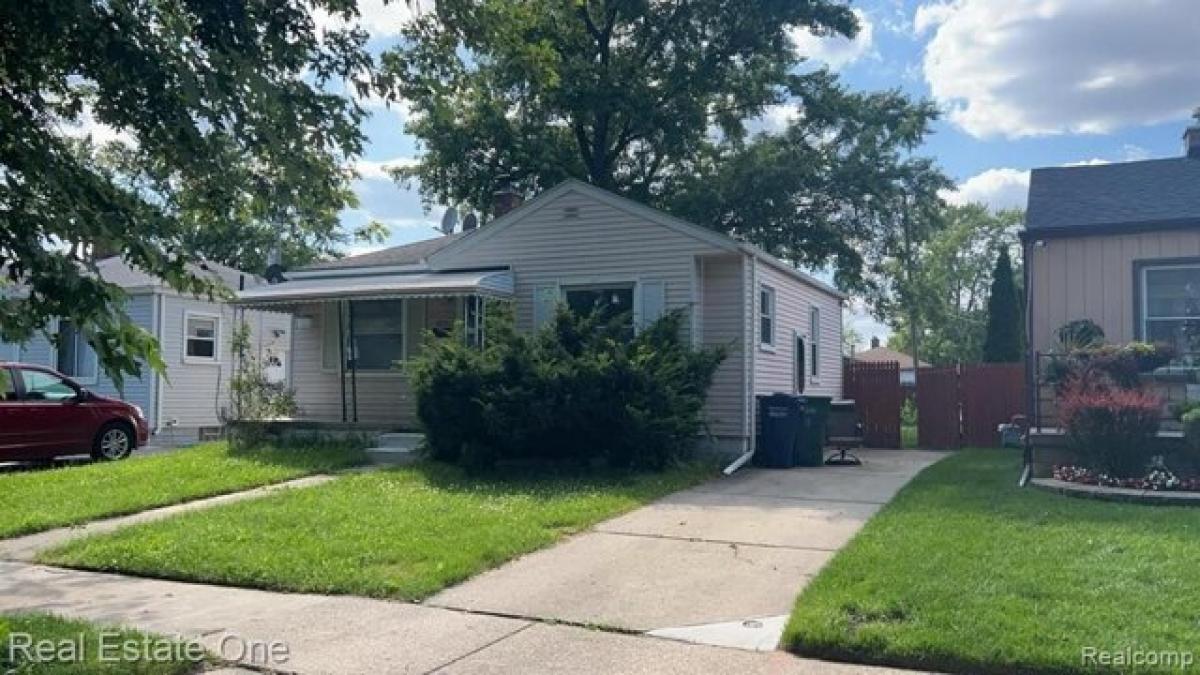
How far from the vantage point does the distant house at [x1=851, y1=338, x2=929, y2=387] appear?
2011cm

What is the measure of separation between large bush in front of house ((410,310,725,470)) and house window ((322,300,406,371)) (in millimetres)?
4142

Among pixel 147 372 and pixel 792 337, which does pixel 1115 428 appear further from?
pixel 147 372

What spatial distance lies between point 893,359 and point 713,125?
118 ft

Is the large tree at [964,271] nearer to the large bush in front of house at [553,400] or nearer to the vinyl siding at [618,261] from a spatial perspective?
the vinyl siding at [618,261]

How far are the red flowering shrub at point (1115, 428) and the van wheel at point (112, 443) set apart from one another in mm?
13888

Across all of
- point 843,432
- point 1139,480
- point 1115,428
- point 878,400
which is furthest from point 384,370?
point 1139,480

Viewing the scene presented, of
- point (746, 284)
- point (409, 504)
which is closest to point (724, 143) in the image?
point (746, 284)

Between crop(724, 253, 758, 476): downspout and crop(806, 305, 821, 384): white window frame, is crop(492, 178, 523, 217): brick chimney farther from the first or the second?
crop(724, 253, 758, 476): downspout

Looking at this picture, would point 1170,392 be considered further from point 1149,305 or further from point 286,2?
point 286,2

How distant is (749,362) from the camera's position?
14.5 metres

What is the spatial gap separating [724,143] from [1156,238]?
44.9 feet

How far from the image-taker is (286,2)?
601cm

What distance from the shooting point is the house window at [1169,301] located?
1298cm

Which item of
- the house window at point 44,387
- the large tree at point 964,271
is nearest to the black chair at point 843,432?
the house window at point 44,387
